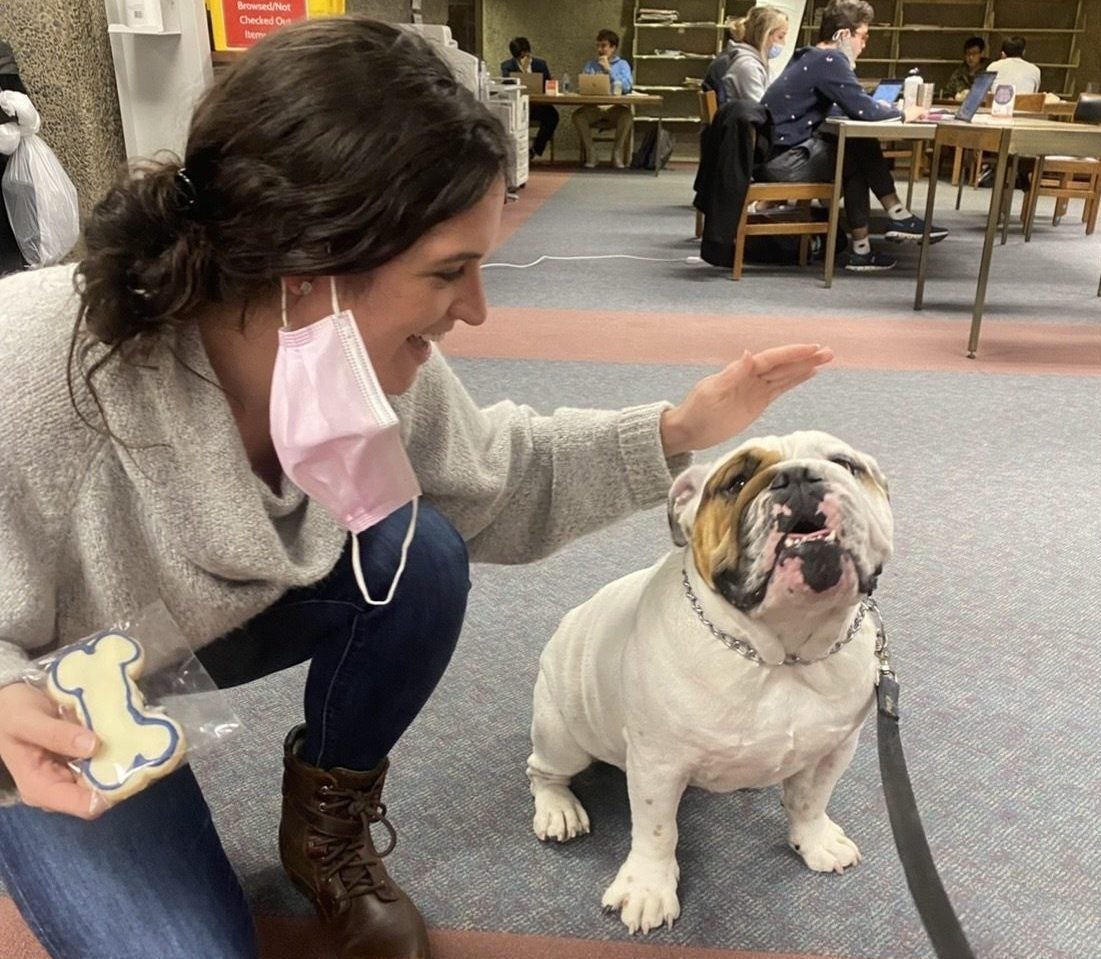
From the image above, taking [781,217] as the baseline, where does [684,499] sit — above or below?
above

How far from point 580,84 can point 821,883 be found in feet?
35.5

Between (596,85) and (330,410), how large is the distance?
10680 millimetres

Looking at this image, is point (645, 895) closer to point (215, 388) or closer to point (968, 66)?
point (215, 388)

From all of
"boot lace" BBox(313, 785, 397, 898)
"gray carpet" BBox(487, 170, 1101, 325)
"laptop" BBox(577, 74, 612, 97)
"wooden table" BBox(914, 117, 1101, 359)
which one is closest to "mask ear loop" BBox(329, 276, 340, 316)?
"boot lace" BBox(313, 785, 397, 898)

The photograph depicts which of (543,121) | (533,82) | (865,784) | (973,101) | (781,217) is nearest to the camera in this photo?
(865,784)

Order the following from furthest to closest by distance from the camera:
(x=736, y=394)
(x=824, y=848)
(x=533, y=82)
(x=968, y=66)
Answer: (x=968, y=66), (x=533, y=82), (x=824, y=848), (x=736, y=394)

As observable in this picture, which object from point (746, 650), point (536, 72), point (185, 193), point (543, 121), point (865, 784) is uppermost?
point (185, 193)

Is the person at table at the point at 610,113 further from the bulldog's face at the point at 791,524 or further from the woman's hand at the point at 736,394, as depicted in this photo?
the bulldog's face at the point at 791,524

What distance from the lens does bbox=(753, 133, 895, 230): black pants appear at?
5082mm

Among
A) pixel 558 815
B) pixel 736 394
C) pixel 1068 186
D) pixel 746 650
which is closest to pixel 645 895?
pixel 558 815

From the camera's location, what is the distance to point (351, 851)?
125cm

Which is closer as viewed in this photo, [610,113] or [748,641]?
[748,641]

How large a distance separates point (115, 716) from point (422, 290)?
490 millimetres

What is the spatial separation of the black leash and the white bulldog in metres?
0.06
